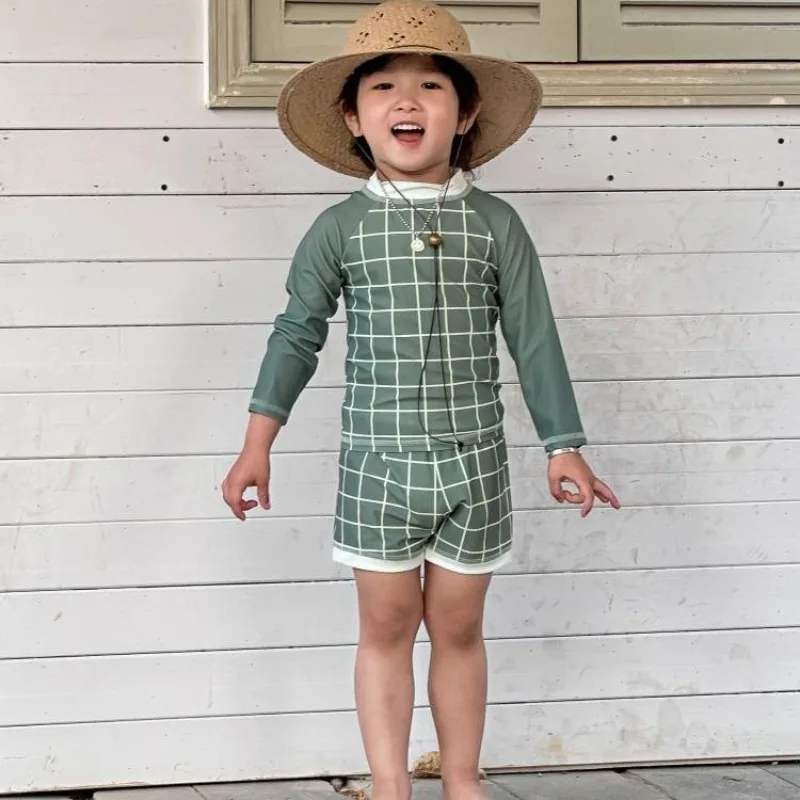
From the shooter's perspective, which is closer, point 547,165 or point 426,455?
point 426,455

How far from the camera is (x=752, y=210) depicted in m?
2.46

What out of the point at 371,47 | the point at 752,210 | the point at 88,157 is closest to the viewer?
the point at 371,47

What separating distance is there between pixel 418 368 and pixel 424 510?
0.21 m

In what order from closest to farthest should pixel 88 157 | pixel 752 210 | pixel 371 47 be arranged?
1. pixel 371 47
2. pixel 88 157
3. pixel 752 210

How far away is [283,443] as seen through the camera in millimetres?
2375

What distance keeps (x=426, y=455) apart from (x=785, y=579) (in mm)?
1029

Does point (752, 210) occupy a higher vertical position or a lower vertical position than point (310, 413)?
higher

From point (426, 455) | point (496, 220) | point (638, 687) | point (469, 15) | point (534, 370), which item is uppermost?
point (469, 15)

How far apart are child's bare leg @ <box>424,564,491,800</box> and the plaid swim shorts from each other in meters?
0.07

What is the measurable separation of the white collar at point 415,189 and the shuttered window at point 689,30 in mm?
631

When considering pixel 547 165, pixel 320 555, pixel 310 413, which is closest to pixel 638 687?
pixel 320 555

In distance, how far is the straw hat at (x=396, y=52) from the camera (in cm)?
183

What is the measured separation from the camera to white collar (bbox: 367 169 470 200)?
74.5 inches

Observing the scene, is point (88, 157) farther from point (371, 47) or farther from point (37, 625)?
point (37, 625)
